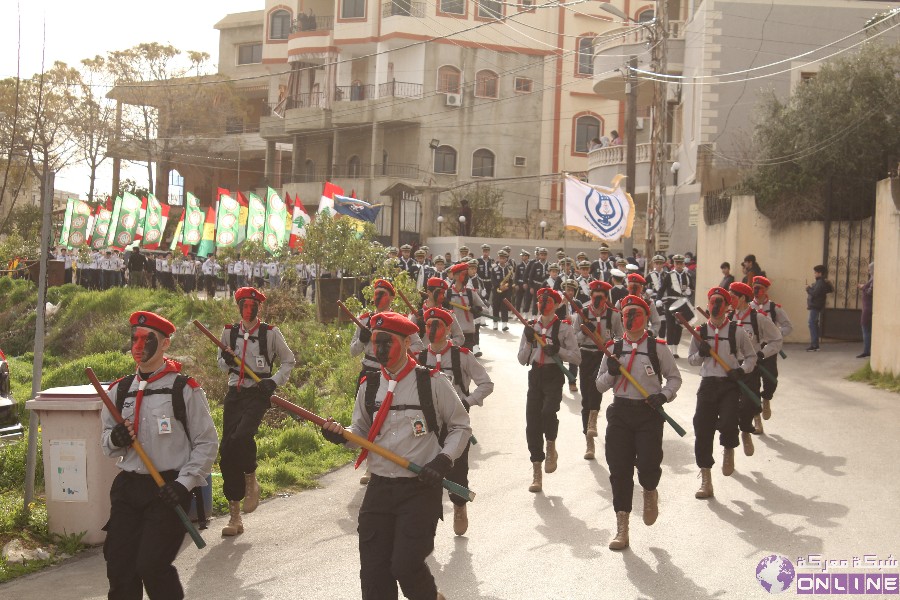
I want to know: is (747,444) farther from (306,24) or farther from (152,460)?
(306,24)

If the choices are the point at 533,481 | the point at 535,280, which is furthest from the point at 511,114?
the point at 533,481

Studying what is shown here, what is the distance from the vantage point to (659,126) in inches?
1132

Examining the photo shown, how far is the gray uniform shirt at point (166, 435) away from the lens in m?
6.59

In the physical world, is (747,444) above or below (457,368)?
below

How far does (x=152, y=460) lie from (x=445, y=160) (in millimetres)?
47571

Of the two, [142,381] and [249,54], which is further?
[249,54]

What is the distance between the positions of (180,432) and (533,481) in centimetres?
507

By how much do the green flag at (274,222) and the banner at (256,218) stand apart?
759mm

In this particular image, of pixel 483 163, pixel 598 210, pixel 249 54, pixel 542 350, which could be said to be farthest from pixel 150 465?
pixel 249 54

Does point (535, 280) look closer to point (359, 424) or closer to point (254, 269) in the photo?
point (254, 269)

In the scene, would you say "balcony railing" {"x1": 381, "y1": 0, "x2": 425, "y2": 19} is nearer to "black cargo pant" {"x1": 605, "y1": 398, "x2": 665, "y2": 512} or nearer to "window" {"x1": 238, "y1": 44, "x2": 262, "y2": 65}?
"window" {"x1": 238, "y1": 44, "x2": 262, "y2": 65}

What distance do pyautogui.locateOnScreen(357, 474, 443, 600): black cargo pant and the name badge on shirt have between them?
26 centimetres

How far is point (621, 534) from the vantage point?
880cm

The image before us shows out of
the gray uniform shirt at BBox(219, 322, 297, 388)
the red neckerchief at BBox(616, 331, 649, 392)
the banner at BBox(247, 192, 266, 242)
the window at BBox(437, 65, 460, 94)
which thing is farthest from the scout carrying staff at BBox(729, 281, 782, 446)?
the window at BBox(437, 65, 460, 94)
